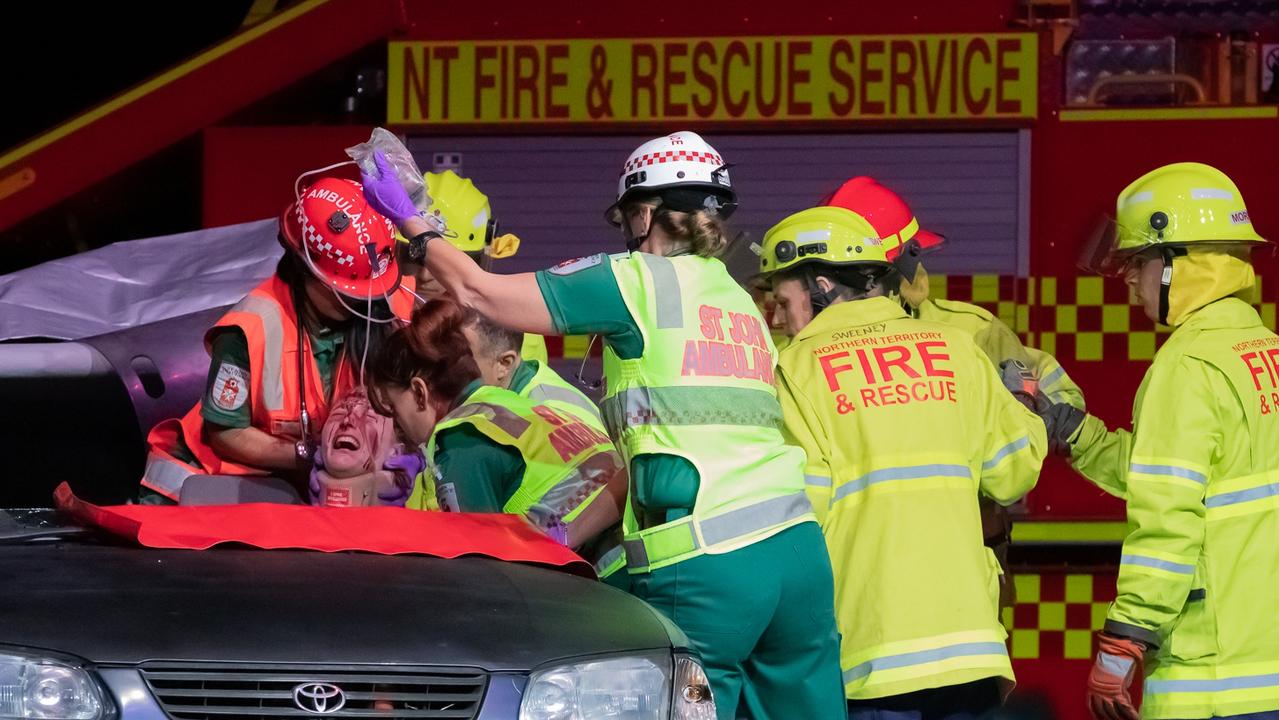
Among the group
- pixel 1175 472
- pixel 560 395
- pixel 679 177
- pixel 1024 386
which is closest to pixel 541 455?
pixel 560 395

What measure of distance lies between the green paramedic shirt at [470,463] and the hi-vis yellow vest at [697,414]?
1.12 feet

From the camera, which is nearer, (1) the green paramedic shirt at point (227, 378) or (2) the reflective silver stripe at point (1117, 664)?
(2) the reflective silver stripe at point (1117, 664)

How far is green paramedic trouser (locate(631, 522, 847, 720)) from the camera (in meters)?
4.04

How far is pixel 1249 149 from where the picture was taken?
712 centimetres

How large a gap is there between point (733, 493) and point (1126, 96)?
371 cm

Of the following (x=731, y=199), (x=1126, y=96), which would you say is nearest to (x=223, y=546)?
(x=731, y=199)

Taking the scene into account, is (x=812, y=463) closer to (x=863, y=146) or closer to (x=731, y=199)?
(x=731, y=199)

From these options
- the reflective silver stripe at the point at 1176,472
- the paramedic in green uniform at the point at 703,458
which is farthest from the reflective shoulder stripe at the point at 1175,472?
the paramedic in green uniform at the point at 703,458

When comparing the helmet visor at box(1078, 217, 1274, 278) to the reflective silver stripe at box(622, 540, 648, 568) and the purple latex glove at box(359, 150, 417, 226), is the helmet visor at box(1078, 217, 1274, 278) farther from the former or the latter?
the purple latex glove at box(359, 150, 417, 226)

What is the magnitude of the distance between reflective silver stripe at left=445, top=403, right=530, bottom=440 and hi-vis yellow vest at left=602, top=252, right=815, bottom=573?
0.31 meters

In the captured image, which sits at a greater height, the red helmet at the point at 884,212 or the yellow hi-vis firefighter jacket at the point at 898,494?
the red helmet at the point at 884,212

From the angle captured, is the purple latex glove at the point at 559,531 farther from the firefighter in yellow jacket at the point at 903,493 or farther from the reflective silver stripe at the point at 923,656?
the reflective silver stripe at the point at 923,656

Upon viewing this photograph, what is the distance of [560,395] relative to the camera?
4.83 metres

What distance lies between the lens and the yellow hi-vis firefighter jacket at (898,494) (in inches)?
179
